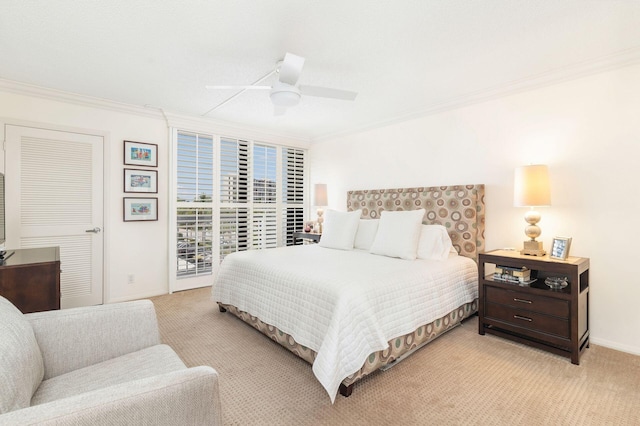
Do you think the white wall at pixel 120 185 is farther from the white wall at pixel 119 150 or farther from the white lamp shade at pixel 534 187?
the white lamp shade at pixel 534 187

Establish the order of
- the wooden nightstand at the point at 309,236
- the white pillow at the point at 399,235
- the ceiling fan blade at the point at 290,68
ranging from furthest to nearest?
the wooden nightstand at the point at 309,236 < the white pillow at the point at 399,235 < the ceiling fan blade at the point at 290,68

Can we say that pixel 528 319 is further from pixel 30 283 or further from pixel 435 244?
pixel 30 283

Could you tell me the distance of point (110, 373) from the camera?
1.39 metres

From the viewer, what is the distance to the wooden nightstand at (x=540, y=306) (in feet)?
7.73

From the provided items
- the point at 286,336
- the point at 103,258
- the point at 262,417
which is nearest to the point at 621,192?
the point at 286,336

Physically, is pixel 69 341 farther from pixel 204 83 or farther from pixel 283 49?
pixel 204 83

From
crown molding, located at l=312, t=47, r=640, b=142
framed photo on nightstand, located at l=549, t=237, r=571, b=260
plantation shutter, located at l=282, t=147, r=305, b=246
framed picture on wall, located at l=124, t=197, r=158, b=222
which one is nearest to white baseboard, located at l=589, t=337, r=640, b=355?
framed photo on nightstand, located at l=549, t=237, r=571, b=260

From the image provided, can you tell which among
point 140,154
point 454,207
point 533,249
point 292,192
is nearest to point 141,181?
point 140,154

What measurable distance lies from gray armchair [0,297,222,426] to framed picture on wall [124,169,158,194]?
2.71 metres

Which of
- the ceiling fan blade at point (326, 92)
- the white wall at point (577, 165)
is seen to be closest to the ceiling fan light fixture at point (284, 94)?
the ceiling fan blade at point (326, 92)

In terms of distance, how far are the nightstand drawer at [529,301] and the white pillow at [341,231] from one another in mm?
1530

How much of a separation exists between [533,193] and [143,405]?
3.05 m

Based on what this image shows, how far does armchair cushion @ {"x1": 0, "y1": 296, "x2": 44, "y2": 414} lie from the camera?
95 centimetres

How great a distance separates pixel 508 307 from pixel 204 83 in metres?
3.59
